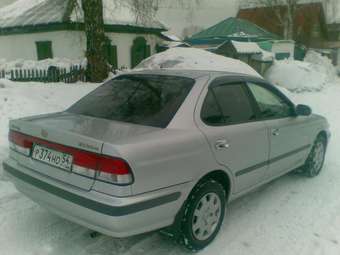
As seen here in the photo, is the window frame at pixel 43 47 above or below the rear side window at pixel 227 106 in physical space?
below

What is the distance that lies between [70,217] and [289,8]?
32293 millimetres

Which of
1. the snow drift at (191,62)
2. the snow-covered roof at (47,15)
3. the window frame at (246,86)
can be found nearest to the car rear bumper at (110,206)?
the window frame at (246,86)

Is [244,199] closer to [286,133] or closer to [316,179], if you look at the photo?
[286,133]

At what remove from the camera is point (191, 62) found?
1181 centimetres

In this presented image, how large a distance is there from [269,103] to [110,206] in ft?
8.80

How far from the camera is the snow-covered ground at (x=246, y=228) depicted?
127 inches

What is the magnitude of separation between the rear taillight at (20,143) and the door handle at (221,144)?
1692 millimetres

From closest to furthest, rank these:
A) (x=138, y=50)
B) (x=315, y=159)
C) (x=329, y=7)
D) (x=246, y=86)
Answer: (x=246, y=86)
(x=315, y=159)
(x=138, y=50)
(x=329, y=7)

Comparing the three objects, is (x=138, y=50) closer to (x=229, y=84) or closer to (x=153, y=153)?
(x=229, y=84)

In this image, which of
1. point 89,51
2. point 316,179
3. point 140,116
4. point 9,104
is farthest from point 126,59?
point 140,116

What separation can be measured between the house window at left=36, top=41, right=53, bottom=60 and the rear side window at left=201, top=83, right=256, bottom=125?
49.4 feet

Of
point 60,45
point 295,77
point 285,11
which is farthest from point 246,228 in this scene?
point 285,11

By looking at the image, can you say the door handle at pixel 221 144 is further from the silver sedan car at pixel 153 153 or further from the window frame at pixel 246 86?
the window frame at pixel 246 86

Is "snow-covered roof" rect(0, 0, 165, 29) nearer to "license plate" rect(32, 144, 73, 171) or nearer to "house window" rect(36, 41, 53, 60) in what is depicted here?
"house window" rect(36, 41, 53, 60)
